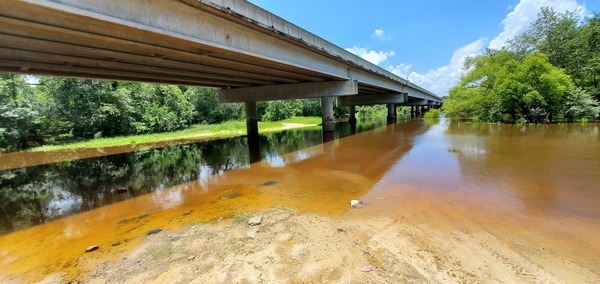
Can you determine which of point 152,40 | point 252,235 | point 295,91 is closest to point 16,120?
point 152,40

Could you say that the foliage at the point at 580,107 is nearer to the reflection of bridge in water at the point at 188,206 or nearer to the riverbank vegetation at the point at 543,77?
the riverbank vegetation at the point at 543,77

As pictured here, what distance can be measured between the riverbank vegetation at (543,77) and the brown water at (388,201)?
44.3 feet

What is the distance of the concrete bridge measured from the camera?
21.1 feet

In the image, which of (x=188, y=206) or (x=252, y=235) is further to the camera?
(x=188, y=206)

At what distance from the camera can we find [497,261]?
3.50 m

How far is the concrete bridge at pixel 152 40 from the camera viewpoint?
643cm

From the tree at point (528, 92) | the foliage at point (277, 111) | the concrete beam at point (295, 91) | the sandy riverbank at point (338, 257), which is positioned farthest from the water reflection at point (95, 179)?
the foliage at point (277, 111)

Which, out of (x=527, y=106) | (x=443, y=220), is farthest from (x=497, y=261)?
(x=527, y=106)

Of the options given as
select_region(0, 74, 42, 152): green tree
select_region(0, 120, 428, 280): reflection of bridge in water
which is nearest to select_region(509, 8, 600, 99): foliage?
select_region(0, 120, 428, 280): reflection of bridge in water

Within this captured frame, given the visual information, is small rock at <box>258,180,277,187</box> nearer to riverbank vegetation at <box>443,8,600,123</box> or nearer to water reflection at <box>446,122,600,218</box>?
water reflection at <box>446,122,600,218</box>

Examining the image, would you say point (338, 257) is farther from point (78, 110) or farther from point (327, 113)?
point (78, 110)

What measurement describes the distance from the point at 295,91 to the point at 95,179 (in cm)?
1463

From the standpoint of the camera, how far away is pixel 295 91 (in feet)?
69.8

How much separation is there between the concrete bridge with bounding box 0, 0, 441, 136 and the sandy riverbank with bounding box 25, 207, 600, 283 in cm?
564
